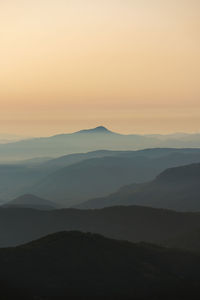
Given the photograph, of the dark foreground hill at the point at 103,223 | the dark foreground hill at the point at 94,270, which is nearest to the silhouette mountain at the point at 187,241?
the dark foreground hill at the point at 103,223

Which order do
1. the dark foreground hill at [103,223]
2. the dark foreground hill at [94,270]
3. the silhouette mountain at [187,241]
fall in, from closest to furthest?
the dark foreground hill at [94,270], the silhouette mountain at [187,241], the dark foreground hill at [103,223]

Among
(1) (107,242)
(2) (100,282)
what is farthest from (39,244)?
(2) (100,282)

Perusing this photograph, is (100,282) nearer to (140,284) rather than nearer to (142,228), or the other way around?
(140,284)

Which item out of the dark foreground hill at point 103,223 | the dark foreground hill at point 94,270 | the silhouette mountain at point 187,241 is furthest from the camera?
the dark foreground hill at point 103,223

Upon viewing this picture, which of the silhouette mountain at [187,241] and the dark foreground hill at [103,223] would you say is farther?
the dark foreground hill at [103,223]

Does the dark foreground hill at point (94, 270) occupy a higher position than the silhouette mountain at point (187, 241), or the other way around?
the dark foreground hill at point (94, 270)

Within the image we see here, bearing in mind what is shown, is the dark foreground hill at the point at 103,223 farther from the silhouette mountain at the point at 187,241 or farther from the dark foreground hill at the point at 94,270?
the dark foreground hill at the point at 94,270

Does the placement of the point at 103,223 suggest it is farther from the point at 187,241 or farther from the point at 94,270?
the point at 94,270
